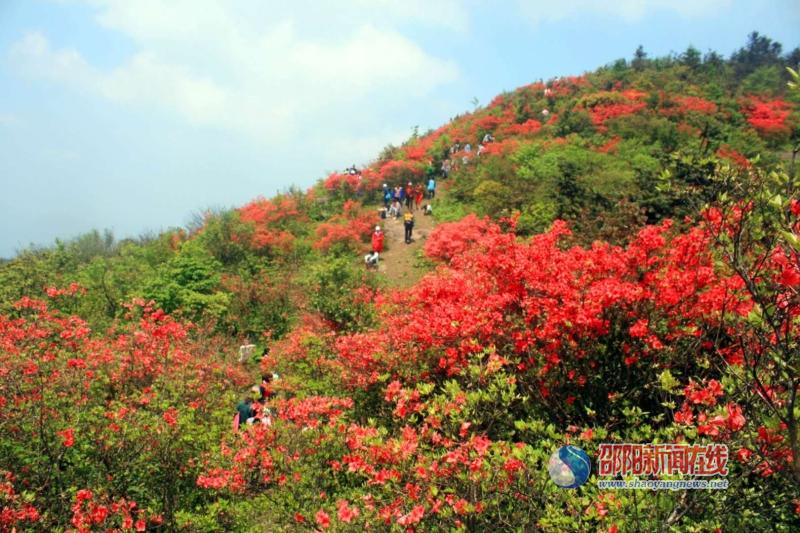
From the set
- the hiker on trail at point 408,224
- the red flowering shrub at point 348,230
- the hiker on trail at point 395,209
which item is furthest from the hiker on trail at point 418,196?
the hiker on trail at point 408,224

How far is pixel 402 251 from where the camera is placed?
72.0 feet

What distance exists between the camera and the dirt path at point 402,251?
19.2 metres

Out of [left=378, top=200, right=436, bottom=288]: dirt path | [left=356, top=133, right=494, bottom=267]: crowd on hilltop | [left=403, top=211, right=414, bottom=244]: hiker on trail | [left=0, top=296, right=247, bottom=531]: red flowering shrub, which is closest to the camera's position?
[left=0, top=296, right=247, bottom=531]: red flowering shrub

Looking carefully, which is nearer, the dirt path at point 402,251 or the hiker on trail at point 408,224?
the dirt path at point 402,251

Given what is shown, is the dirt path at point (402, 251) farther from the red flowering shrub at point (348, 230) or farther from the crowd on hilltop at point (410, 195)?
the red flowering shrub at point (348, 230)

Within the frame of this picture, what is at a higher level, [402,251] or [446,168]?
[446,168]

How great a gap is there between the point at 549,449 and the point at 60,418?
19.1ft

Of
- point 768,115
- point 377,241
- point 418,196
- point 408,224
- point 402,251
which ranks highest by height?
point 768,115

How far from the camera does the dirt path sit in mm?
19188

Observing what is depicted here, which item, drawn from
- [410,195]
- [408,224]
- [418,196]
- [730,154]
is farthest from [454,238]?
[730,154]

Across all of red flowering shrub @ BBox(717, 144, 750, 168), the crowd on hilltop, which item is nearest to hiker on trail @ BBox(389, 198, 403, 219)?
the crowd on hilltop

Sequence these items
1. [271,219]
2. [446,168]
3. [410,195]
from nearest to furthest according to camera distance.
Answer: [271,219] → [410,195] → [446,168]

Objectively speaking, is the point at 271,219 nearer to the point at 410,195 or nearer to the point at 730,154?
the point at 410,195

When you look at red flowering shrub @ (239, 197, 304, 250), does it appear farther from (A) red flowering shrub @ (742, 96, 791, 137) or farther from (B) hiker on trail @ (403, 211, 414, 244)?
(A) red flowering shrub @ (742, 96, 791, 137)
